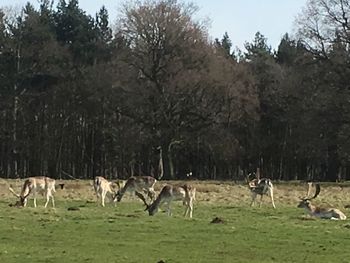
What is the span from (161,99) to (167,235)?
43530mm

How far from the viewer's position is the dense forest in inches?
2491

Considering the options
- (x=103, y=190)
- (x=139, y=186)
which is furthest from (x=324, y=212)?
(x=139, y=186)

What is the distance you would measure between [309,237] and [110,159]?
188ft

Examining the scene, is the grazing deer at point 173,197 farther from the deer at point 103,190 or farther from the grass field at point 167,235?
the deer at point 103,190

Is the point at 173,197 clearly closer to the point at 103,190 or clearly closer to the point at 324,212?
the point at 324,212

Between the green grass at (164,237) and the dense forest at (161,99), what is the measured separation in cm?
3357

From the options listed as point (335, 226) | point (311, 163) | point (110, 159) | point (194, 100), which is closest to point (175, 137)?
point (194, 100)

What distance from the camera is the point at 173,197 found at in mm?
29625

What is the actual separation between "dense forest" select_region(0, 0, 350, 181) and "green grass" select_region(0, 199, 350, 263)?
3357cm

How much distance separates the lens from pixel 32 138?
7506cm

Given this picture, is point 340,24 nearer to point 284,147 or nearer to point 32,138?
point 284,147

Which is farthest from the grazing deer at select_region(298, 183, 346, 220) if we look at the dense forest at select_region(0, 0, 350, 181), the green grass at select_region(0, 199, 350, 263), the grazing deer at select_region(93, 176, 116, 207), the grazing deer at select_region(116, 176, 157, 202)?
the dense forest at select_region(0, 0, 350, 181)

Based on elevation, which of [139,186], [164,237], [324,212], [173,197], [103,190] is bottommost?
[164,237]

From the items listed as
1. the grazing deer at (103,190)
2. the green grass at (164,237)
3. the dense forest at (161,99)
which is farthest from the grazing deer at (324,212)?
the dense forest at (161,99)
